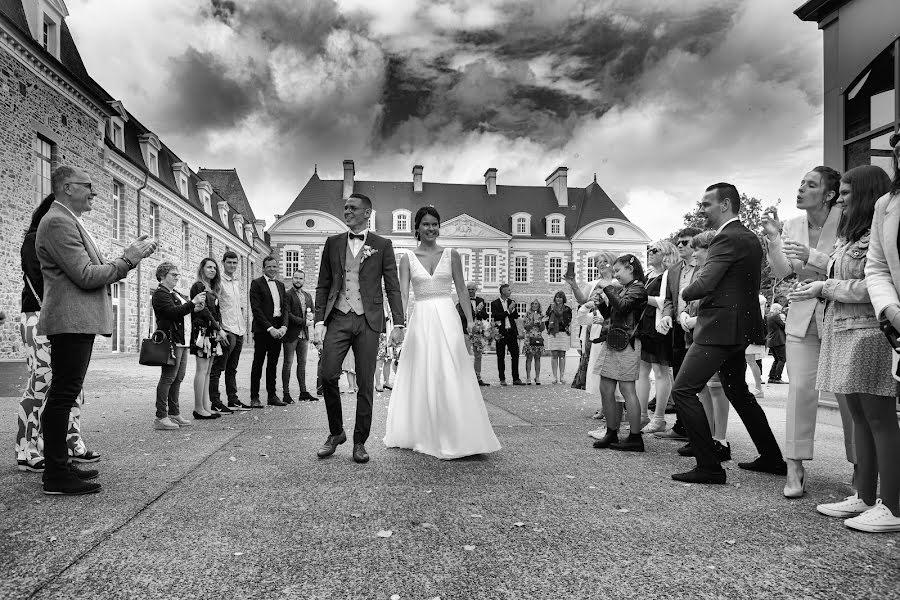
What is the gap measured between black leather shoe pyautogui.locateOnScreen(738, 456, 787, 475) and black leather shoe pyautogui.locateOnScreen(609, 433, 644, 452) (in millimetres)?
1031

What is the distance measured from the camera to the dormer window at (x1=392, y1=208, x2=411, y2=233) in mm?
55219

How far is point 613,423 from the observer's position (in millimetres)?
5922

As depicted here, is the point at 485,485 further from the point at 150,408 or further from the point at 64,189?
the point at 150,408

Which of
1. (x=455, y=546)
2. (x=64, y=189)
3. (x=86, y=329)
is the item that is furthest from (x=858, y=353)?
(x=64, y=189)

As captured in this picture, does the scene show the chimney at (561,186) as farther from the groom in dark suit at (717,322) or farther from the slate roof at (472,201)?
the groom in dark suit at (717,322)

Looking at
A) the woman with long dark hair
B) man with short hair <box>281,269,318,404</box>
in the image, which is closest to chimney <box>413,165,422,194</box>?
man with short hair <box>281,269,318,404</box>

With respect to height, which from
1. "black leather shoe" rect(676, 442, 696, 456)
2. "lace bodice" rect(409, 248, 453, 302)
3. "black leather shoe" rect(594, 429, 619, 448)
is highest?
"lace bodice" rect(409, 248, 453, 302)

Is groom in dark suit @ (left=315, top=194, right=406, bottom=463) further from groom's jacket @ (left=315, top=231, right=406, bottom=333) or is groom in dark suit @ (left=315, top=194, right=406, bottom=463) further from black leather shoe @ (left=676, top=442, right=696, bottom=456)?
black leather shoe @ (left=676, top=442, right=696, bottom=456)

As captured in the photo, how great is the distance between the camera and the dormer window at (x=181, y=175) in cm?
3300

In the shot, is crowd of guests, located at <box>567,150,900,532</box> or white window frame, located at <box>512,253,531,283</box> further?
white window frame, located at <box>512,253,531,283</box>

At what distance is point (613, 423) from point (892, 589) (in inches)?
130

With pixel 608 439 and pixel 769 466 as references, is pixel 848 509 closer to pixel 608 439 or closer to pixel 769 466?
pixel 769 466

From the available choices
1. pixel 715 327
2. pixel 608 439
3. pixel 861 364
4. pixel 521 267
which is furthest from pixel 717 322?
pixel 521 267

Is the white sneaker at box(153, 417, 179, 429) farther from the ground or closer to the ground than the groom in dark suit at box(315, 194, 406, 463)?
closer to the ground
